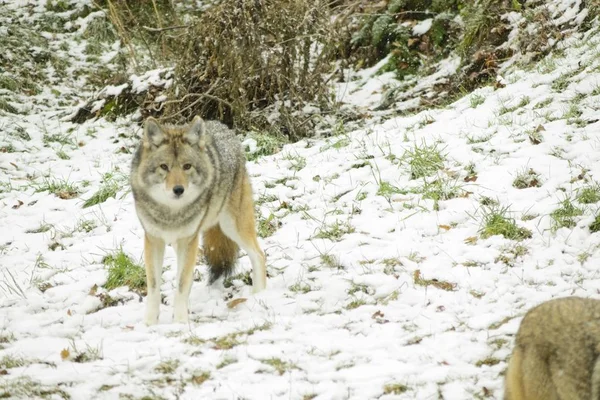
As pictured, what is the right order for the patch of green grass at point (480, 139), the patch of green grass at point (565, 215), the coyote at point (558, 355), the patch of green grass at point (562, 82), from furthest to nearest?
the patch of green grass at point (562, 82) → the patch of green grass at point (480, 139) → the patch of green grass at point (565, 215) → the coyote at point (558, 355)

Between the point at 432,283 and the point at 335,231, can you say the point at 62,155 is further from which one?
the point at 432,283

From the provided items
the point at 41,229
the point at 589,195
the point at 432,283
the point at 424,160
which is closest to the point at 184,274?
the point at 432,283

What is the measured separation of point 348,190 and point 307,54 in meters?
3.17

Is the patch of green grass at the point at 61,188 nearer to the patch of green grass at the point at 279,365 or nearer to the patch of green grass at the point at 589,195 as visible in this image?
the patch of green grass at the point at 279,365

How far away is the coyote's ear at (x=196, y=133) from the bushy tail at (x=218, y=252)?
0.84 meters

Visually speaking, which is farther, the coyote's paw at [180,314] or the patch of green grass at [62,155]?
the patch of green grass at [62,155]

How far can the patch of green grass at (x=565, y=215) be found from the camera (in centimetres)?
515

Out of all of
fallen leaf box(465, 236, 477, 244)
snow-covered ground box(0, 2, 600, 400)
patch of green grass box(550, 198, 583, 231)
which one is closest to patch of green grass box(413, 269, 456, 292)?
snow-covered ground box(0, 2, 600, 400)

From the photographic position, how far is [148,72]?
10477mm

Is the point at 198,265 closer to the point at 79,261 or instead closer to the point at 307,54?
the point at 79,261

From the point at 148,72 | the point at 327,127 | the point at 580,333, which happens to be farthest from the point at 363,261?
the point at 148,72

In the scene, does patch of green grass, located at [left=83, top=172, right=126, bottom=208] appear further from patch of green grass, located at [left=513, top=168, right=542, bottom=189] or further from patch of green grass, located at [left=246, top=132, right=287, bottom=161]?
patch of green grass, located at [left=513, top=168, right=542, bottom=189]

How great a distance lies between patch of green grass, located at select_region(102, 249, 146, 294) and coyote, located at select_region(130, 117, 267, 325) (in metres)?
0.54

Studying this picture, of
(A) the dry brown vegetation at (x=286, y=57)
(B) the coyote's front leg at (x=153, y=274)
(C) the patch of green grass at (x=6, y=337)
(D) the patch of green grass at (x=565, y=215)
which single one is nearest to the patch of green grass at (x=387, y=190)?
(D) the patch of green grass at (x=565, y=215)
